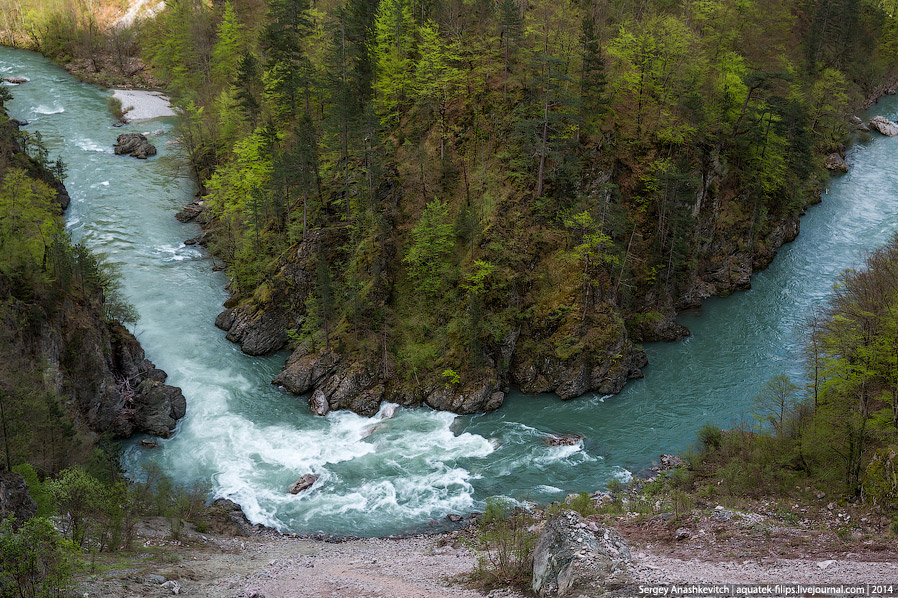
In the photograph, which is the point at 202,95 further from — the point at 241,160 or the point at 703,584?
the point at 703,584

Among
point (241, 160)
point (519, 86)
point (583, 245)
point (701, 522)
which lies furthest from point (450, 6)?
point (701, 522)

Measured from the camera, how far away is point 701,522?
25469 mm

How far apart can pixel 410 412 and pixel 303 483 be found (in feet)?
30.0

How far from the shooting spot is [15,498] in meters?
22.9

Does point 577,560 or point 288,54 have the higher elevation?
point 288,54

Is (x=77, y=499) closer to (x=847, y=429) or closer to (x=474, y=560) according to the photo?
(x=474, y=560)

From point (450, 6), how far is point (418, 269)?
26.4m

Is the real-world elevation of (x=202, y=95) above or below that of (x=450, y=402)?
above

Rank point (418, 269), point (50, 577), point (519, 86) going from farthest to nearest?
point (519, 86)
point (418, 269)
point (50, 577)

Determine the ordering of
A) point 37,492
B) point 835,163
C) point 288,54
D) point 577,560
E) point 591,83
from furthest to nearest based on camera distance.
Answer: point 835,163 → point 288,54 → point 591,83 → point 37,492 → point 577,560

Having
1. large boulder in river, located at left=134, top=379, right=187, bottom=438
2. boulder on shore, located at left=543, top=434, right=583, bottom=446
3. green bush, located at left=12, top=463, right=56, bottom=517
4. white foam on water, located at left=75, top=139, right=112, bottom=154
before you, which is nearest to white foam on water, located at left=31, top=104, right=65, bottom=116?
white foam on water, located at left=75, top=139, right=112, bottom=154

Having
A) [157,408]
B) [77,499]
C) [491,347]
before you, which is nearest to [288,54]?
[491,347]

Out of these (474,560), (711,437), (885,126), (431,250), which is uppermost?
(885,126)

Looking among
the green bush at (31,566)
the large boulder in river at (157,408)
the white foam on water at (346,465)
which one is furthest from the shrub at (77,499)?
the large boulder in river at (157,408)
